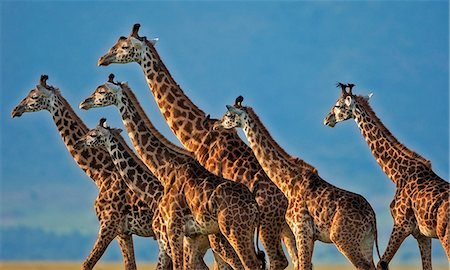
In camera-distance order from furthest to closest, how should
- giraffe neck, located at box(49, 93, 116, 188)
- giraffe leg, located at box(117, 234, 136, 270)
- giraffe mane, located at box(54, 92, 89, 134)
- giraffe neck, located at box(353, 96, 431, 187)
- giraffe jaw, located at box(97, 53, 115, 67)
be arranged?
1. giraffe mane, located at box(54, 92, 89, 134)
2. giraffe jaw, located at box(97, 53, 115, 67)
3. giraffe neck, located at box(49, 93, 116, 188)
4. giraffe leg, located at box(117, 234, 136, 270)
5. giraffe neck, located at box(353, 96, 431, 187)

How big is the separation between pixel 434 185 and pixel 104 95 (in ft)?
20.3

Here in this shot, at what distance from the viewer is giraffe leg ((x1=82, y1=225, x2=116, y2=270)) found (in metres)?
25.9

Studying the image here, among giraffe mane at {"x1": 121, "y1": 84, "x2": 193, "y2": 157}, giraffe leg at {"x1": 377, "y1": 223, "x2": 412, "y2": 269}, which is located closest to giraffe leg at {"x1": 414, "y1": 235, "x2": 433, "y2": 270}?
giraffe leg at {"x1": 377, "y1": 223, "x2": 412, "y2": 269}

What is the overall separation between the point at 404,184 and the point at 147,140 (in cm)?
463

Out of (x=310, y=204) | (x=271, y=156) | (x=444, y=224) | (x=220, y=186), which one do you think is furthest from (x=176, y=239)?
(x=444, y=224)

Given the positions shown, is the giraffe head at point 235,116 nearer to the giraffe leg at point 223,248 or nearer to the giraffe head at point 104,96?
the giraffe head at point 104,96

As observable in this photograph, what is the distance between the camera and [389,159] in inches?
1019

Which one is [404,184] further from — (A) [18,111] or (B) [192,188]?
(A) [18,111]

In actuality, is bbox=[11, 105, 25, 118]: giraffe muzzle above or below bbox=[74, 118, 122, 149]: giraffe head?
above

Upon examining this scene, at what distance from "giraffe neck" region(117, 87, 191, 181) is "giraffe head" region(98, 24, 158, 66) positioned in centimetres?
124

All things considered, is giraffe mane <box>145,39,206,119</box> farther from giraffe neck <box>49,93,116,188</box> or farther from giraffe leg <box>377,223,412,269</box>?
giraffe leg <box>377,223,412,269</box>

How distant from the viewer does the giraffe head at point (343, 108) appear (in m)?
26.3

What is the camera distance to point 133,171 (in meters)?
25.8

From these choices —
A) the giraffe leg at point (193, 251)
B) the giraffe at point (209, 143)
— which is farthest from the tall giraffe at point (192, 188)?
the giraffe at point (209, 143)
